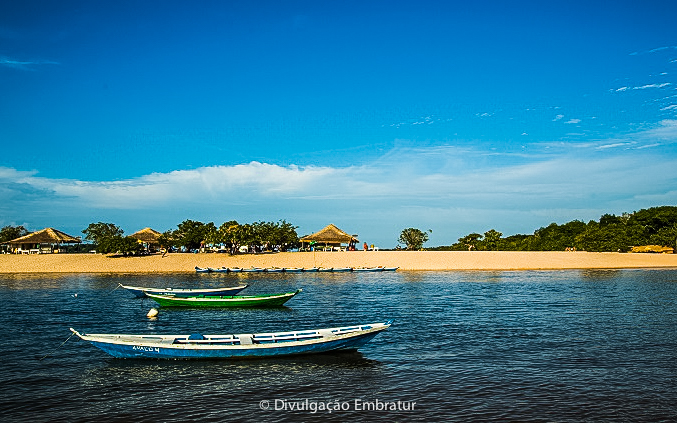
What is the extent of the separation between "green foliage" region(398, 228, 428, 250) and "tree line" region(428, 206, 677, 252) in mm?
6214

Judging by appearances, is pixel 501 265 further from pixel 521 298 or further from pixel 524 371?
pixel 524 371

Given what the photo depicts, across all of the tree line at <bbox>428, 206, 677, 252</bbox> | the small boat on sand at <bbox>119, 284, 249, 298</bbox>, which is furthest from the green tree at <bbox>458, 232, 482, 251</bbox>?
the small boat on sand at <bbox>119, 284, 249, 298</bbox>

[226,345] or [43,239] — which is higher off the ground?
[43,239]

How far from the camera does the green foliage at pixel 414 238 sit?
94.8m

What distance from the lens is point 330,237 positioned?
90.4 m

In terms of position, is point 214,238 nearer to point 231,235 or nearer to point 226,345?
point 231,235

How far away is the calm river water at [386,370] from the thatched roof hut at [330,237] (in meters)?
56.6

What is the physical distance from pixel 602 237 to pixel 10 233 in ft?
361

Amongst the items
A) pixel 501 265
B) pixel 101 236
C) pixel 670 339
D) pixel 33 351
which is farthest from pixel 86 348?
pixel 101 236

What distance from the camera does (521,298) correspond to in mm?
36281

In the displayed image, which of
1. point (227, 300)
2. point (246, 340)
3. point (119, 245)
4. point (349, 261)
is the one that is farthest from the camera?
point (119, 245)

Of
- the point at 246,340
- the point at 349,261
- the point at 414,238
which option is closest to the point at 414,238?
the point at 414,238

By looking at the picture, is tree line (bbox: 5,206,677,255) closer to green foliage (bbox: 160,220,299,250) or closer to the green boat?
green foliage (bbox: 160,220,299,250)

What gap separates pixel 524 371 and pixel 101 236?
91.1 m
